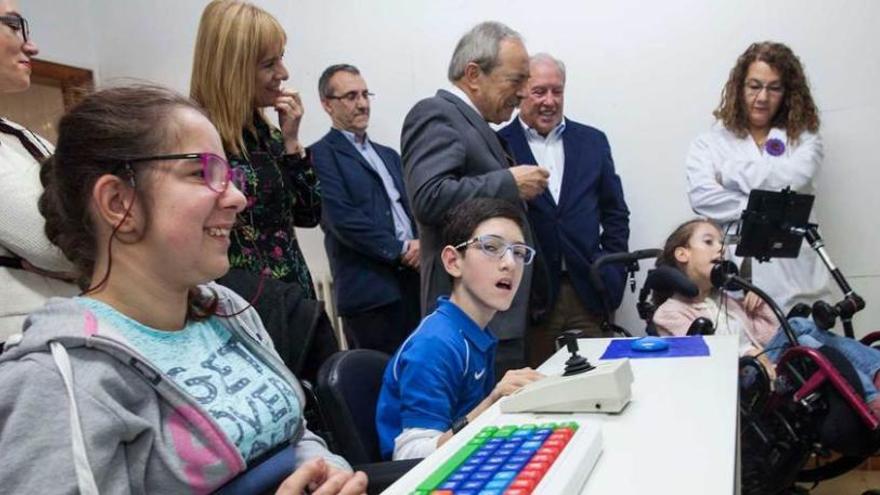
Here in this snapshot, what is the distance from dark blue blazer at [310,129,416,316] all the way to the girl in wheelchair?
104 cm

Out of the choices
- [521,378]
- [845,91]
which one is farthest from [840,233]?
[521,378]

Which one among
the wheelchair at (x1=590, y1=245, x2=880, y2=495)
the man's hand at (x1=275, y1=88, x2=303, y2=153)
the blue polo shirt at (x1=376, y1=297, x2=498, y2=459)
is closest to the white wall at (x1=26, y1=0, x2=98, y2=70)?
the man's hand at (x1=275, y1=88, x2=303, y2=153)

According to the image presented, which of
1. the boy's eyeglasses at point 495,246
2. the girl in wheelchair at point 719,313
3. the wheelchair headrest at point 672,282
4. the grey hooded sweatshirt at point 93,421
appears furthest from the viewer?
the wheelchair headrest at point 672,282

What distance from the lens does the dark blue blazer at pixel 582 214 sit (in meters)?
2.77

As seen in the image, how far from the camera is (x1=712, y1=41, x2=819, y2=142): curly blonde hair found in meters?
2.79

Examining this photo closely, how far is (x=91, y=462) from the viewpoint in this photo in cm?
73

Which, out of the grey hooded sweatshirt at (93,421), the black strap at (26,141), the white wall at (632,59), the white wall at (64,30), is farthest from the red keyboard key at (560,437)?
the white wall at (64,30)

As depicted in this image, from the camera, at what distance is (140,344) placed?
0.87 metres

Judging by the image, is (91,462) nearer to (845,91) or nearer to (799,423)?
(799,423)

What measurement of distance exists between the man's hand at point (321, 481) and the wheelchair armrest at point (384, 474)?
179 millimetres

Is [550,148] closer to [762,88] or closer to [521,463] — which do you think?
[762,88]

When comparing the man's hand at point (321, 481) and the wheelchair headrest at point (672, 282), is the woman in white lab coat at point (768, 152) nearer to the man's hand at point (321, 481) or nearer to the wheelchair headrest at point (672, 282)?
the wheelchair headrest at point (672, 282)

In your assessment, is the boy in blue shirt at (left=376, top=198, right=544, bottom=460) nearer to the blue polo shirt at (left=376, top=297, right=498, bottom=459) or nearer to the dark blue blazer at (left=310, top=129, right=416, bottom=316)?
the blue polo shirt at (left=376, top=297, right=498, bottom=459)

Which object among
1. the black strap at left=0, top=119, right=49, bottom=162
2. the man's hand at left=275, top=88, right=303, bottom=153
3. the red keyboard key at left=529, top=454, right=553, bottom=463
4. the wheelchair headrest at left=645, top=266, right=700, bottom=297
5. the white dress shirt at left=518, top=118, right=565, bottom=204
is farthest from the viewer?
the white dress shirt at left=518, top=118, right=565, bottom=204
